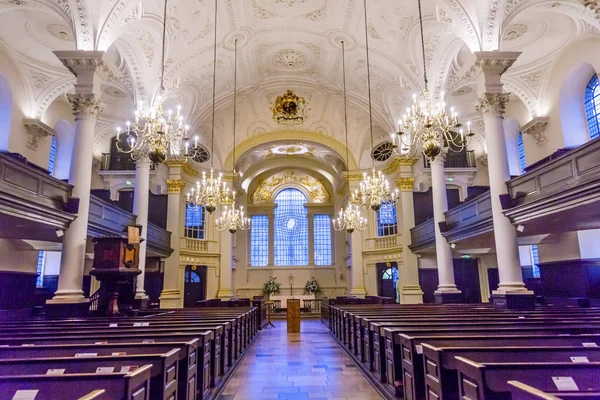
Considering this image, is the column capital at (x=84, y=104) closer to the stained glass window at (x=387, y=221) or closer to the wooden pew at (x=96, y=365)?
the wooden pew at (x=96, y=365)

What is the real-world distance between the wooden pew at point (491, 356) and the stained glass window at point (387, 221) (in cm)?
1645

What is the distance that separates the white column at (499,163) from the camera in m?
9.40

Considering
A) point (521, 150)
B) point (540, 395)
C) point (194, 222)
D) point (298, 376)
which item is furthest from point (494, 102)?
point (194, 222)

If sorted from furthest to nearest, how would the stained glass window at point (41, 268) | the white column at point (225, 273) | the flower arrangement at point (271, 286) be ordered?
the flower arrangement at point (271, 286) → the white column at point (225, 273) → the stained glass window at point (41, 268)

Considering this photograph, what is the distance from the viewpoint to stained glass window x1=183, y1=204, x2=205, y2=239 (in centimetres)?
2013

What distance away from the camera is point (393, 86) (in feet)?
54.5

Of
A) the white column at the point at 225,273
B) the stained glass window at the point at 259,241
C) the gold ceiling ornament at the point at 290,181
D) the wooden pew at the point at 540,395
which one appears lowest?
the wooden pew at the point at 540,395

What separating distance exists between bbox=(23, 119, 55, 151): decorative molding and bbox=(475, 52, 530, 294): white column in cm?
1360

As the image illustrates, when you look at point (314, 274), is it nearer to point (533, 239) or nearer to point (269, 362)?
point (533, 239)

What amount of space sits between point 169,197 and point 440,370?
16.9m

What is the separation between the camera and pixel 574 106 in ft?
42.9

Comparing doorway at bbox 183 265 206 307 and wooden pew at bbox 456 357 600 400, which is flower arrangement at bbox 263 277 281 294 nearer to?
doorway at bbox 183 265 206 307

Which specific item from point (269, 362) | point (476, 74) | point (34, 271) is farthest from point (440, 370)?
point (34, 271)

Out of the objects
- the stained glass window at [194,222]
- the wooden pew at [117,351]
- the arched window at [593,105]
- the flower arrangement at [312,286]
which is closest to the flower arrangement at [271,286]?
the flower arrangement at [312,286]
